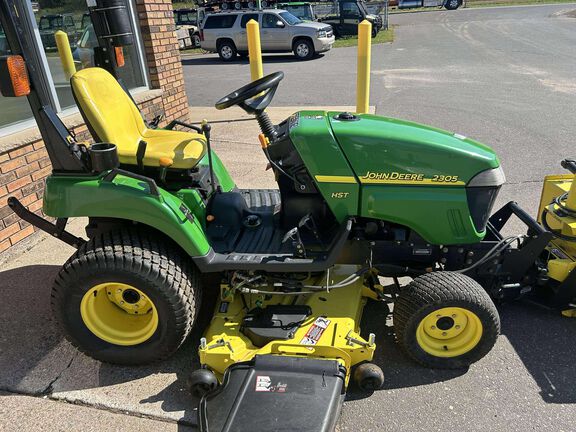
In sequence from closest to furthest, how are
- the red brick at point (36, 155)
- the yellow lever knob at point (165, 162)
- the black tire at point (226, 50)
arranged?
the yellow lever knob at point (165, 162) → the red brick at point (36, 155) → the black tire at point (226, 50)

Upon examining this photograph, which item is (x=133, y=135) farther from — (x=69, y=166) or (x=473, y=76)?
(x=473, y=76)

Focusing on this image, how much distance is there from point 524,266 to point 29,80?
2755mm

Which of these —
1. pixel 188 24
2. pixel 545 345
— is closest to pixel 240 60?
pixel 188 24

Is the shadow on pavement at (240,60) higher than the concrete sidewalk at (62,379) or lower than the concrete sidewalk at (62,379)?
lower

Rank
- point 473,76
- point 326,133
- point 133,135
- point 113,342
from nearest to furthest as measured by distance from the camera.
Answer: point 326,133 < point 113,342 < point 133,135 < point 473,76

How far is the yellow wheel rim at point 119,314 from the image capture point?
250 cm

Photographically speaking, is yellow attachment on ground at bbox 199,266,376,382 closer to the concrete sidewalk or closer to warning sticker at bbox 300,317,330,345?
warning sticker at bbox 300,317,330,345

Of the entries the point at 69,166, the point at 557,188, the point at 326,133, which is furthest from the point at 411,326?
the point at 69,166

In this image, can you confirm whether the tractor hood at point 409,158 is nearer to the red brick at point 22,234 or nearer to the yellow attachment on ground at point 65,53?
the red brick at point 22,234

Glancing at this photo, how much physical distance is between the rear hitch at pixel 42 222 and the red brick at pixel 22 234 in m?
1.39

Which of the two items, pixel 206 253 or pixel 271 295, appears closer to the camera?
pixel 206 253

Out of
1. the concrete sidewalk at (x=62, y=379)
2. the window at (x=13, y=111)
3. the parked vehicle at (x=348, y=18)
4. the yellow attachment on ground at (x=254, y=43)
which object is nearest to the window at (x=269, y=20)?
the parked vehicle at (x=348, y=18)

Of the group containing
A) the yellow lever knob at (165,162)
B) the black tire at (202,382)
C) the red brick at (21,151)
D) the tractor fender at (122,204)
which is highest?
the yellow lever knob at (165,162)

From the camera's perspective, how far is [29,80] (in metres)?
2.24
